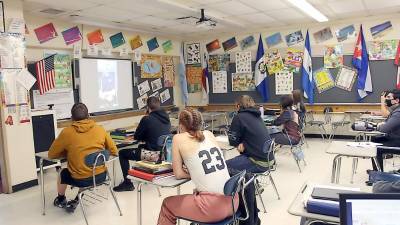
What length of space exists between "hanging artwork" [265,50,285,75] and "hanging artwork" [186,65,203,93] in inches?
73.3

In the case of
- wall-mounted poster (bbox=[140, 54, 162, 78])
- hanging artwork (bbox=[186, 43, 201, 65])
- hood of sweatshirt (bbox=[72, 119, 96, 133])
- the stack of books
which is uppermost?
hanging artwork (bbox=[186, 43, 201, 65])

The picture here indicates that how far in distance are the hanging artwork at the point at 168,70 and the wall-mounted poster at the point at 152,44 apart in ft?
1.29

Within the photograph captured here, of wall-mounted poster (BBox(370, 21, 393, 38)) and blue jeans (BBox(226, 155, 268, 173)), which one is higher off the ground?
wall-mounted poster (BBox(370, 21, 393, 38))

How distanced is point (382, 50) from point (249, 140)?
5.08m

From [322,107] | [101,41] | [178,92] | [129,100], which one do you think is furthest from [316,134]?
[101,41]

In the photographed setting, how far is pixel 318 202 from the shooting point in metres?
1.57

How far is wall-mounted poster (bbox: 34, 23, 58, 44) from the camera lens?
18.2ft

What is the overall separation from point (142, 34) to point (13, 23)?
138 inches

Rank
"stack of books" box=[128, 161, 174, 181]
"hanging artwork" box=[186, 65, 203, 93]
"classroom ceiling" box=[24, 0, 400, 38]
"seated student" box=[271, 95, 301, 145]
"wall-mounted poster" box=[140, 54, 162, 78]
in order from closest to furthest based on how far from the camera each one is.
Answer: "stack of books" box=[128, 161, 174, 181], "classroom ceiling" box=[24, 0, 400, 38], "seated student" box=[271, 95, 301, 145], "wall-mounted poster" box=[140, 54, 162, 78], "hanging artwork" box=[186, 65, 203, 93]

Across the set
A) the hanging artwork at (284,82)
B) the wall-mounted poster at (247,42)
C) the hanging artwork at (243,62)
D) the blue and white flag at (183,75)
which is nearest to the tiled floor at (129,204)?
the hanging artwork at (284,82)

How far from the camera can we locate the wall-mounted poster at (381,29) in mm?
6878

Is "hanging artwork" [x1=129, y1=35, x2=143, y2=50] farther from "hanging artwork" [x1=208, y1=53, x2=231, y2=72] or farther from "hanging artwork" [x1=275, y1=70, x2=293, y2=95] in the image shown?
"hanging artwork" [x1=275, y1=70, x2=293, y2=95]

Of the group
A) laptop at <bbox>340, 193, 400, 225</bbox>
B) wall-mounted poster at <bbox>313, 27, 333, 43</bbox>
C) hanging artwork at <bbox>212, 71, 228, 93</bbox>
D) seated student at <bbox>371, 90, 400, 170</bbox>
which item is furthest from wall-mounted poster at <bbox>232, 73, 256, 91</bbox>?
laptop at <bbox>340, 193, 400, 225</bbox>

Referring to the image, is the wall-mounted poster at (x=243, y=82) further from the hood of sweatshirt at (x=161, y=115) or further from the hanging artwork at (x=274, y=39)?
the hood of sweatshirt at (x=161, y=115)
